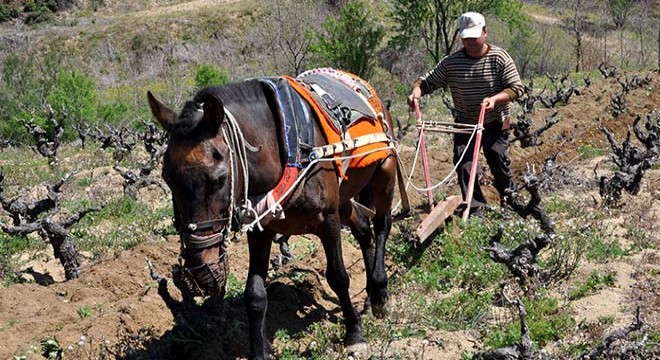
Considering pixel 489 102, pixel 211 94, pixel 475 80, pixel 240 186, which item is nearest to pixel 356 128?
pixel 240 186

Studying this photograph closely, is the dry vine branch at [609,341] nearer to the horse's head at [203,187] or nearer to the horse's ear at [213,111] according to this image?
the horse's head at [203,187]

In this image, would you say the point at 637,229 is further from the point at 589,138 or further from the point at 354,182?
the point at 589,138

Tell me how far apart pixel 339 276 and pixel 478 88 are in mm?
3189

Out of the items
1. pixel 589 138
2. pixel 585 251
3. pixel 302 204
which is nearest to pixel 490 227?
pixel 585 251

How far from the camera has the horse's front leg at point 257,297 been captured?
171 inches

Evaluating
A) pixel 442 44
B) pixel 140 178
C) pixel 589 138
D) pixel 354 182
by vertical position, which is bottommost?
pixel 442 44

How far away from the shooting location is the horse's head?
3.56 metres

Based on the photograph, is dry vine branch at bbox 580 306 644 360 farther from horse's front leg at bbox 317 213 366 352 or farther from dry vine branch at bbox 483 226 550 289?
horse's front leg at bbox 317 213 366 352

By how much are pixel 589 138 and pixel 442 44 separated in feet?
83.6

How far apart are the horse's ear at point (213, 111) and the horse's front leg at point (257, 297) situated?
107 cm

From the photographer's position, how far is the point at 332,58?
2730 centimetres

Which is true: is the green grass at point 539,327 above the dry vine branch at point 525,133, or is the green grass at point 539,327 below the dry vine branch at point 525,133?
above

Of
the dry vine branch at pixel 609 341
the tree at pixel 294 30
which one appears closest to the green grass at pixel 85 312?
the dry vine branch at pixel 609 341

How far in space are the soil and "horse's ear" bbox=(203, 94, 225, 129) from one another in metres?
1.73
